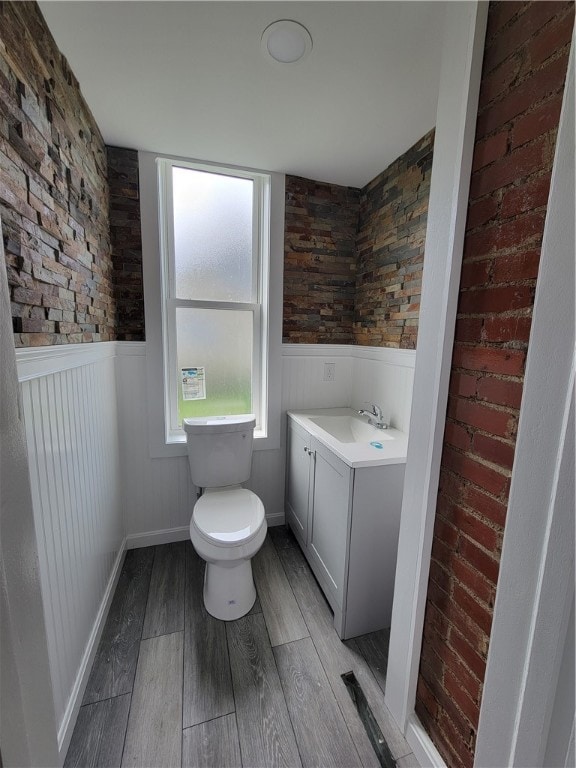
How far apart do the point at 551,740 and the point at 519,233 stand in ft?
3.73

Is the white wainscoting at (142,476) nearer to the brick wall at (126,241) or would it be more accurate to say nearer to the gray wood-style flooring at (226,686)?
the brick wall at (126,241)

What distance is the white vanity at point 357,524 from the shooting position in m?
1.35

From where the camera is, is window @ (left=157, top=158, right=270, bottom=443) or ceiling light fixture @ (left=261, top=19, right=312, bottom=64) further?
window @ (left=157, top=158, right=270, bottom=443)

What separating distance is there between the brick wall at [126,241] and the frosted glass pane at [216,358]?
26 centimetres

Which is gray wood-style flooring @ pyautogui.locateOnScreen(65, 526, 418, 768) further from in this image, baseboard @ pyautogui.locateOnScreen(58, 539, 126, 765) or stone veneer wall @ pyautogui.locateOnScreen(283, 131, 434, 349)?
stone veneer wall @ pyautogui.locateOnScreen(283, 131, 434, 349)

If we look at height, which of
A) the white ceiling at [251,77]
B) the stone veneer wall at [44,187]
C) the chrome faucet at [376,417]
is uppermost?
the white ceiling at [251,77]

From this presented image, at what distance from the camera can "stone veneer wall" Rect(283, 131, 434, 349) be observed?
1.73 m

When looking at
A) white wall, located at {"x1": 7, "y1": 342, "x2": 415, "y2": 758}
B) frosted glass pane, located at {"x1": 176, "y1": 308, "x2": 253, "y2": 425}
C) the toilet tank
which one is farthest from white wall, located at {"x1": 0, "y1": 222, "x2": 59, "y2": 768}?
frosted glass pane, located at {"x1": 176, "y1": 308, "x2": 253, "y2": 425}

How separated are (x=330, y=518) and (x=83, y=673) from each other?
114 centimetres

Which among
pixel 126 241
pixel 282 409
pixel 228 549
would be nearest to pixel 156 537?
pixel 228 549

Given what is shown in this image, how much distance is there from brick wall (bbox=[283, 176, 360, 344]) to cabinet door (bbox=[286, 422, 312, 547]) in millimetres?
682

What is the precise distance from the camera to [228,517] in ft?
5.17

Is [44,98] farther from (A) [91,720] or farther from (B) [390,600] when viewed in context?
(B) [390,600]

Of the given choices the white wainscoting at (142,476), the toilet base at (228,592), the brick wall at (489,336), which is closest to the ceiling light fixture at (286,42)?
the brick wall at (489,336)
